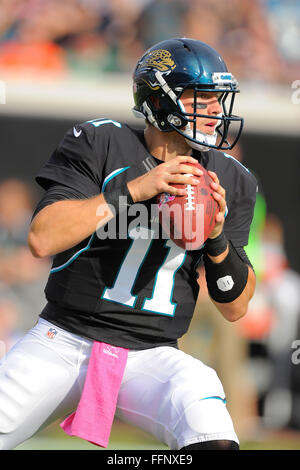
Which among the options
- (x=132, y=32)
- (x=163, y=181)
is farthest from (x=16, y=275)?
(x=163, y=181)

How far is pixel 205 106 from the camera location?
2.78 meters

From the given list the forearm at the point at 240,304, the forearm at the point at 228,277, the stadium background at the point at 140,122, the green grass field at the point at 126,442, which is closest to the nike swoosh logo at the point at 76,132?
the forearm at the point at 228,277

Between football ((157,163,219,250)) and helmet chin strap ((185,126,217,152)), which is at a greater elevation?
helmet chin strap ((185,126,217,152))

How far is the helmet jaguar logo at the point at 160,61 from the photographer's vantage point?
9.16 ft

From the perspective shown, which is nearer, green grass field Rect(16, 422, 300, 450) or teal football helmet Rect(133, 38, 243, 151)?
teal football helmet Rect(133, 38, 243, 151)

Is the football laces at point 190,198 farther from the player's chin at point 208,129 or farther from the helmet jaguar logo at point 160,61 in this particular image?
the helmet jaguar logo at point 160,61

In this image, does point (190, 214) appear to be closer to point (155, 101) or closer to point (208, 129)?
point (208, 129)

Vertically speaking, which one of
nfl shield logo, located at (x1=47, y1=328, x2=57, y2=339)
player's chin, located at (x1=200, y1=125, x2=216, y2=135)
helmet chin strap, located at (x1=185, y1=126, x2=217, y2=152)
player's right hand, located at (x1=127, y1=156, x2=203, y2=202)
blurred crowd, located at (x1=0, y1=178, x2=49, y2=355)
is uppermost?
player's chin, located at (x1=200, y1=125, x2=216, y2=135)

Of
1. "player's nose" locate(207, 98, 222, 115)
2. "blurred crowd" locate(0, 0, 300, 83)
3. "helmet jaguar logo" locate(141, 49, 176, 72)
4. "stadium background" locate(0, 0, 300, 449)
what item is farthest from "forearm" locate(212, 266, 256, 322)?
"blurred crowd" locate(0, 0, 300, 83)

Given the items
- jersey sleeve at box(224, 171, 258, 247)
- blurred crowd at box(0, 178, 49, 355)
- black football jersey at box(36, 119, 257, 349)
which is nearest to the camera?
black football jersey at box(36, 119, 257, 349)

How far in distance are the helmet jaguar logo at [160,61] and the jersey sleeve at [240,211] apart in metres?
0.55

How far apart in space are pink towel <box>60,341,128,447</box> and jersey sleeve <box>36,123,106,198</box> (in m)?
0.62

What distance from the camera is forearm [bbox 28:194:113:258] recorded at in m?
2.45

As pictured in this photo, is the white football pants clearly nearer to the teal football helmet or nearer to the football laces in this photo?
the football laces
